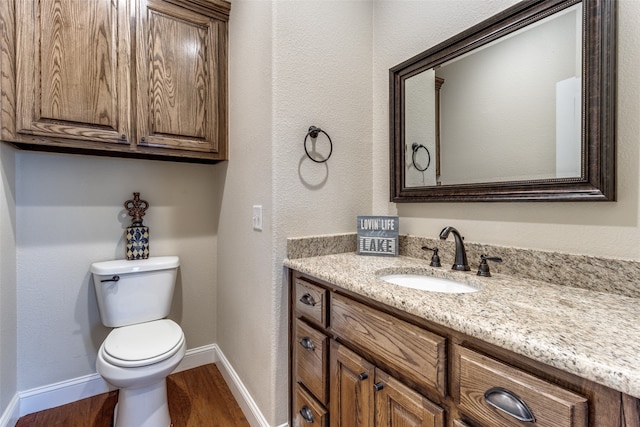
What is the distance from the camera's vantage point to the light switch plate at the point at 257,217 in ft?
4.64

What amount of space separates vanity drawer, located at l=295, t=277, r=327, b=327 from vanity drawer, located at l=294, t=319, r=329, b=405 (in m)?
0.05

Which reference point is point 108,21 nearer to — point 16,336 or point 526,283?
point 16,336

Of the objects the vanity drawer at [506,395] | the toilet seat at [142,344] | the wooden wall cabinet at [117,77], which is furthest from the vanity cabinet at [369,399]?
the wooden wall cabinet at [117,77]

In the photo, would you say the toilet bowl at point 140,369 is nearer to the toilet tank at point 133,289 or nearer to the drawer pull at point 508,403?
the toilet tank at point 133,289

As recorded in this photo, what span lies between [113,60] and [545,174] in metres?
1.98

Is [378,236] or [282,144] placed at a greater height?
[282,144]

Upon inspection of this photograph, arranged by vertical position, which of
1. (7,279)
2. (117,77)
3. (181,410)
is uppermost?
→ (117,77)

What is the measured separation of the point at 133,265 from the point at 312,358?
116 centimetres

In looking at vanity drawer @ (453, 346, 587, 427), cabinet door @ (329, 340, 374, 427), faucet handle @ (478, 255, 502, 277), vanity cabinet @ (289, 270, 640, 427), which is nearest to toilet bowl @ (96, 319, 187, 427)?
vanity cabinet @ (289, 270, 640, 427)

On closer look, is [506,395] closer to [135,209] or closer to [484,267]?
[484,267]

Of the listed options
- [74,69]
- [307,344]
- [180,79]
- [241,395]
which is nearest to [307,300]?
[307,344]

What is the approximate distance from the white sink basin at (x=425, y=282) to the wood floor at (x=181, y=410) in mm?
1140

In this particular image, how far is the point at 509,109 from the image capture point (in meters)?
1.09

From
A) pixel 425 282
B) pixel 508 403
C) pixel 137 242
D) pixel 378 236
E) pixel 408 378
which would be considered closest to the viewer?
pixel 508 403
